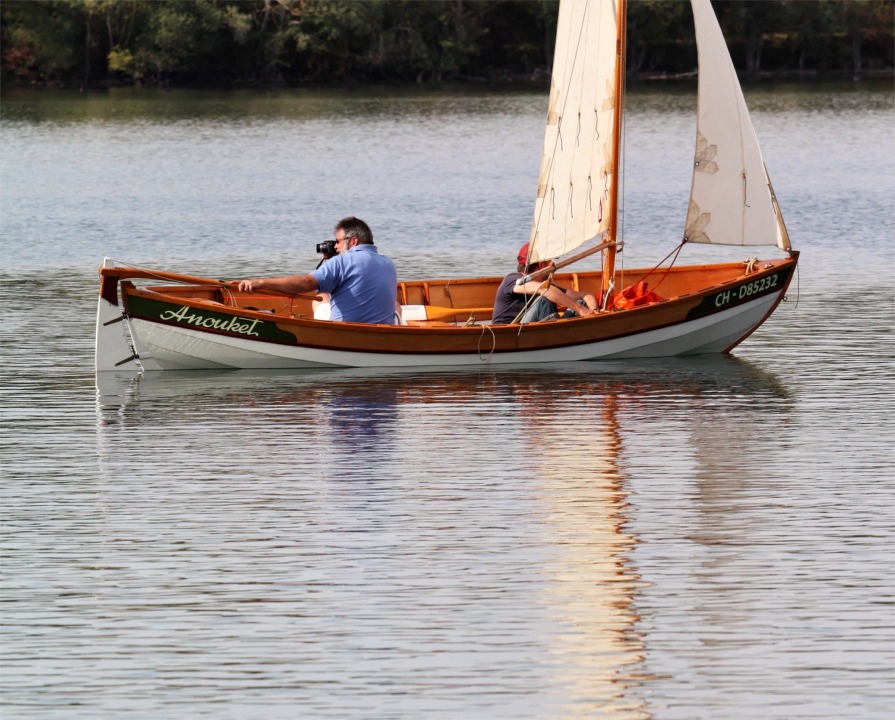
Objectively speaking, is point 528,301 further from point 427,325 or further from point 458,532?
point 458,532

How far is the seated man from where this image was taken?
59.6 ft

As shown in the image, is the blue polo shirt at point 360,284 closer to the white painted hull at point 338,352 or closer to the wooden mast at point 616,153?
the white painted hull at point 338,352

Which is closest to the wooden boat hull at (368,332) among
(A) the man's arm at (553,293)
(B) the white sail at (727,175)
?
(A) the man's arm at (553,293)

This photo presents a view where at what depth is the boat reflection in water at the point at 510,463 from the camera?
30.8 ft

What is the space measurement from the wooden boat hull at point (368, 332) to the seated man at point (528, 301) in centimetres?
25

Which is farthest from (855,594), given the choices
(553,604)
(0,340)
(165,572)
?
(0,340)

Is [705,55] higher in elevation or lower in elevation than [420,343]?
higher

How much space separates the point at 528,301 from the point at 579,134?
2.32 m

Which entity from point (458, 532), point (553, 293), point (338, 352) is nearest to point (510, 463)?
point (458, 532)

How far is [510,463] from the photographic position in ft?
45.0

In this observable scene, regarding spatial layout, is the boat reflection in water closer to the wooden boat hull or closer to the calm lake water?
the calm lake water

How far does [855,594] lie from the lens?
33.3 feet

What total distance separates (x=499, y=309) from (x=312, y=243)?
14.6m

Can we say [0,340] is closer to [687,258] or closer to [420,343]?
[420,343]
